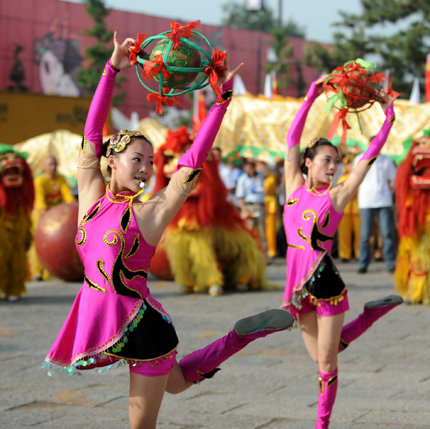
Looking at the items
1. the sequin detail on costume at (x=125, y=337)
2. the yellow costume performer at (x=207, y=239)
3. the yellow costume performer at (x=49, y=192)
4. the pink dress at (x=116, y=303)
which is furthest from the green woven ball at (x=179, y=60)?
the yellow costume performer at (x=49, y=192)

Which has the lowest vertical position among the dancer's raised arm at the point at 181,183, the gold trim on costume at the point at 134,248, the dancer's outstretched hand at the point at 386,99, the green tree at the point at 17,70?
the gold trim on costume at the point at 134,248

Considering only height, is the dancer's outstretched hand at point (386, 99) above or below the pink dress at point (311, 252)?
above

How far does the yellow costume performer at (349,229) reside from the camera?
11617 mm

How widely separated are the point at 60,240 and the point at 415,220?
4613mm

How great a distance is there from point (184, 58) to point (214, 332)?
12.9 ft

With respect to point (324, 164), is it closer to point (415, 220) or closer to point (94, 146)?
point (94, 146)

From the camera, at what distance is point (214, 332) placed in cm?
627

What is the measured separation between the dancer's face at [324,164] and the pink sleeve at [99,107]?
1.37 metres

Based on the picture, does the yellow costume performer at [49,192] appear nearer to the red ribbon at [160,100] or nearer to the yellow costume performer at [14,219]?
the yellow costume performer at [14,219]

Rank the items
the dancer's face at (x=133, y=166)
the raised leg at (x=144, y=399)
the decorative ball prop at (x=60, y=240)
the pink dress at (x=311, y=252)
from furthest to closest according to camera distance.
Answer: the decorative ball prop at (x=60, y=240) → the pink dress at (x=311, y=252) → the dancer's face at (x=133, y=166) → the raised leg at (x=144, y=399)

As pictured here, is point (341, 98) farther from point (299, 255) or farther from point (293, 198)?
point (299, 255)

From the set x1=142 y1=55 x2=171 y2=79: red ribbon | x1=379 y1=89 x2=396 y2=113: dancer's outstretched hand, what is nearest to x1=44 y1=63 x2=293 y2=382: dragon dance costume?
x1=142 y1=55 x2=171 y2=79: red ribbon

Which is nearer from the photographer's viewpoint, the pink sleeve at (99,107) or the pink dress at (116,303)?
the pink dress at (116,303)

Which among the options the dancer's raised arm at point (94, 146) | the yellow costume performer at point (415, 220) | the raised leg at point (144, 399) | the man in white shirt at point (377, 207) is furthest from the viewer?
the man in white shirt at point (377, 207)
